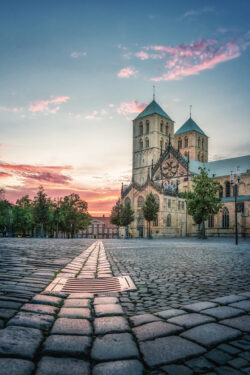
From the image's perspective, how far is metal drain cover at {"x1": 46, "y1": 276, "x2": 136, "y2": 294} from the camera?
12.9ft

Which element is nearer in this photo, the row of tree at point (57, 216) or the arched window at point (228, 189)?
the arched window at point (228, 189)

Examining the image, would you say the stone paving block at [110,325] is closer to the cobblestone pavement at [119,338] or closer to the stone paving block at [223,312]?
the cobblestone pavement at [119,338]

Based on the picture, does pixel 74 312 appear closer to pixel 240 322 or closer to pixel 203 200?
pixel 240 322

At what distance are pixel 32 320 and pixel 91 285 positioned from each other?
6.14 ft

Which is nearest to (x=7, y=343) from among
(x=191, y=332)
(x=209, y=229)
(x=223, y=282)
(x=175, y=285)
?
(x=191, y=332)

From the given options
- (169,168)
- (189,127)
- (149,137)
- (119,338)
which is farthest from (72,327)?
(189,127)

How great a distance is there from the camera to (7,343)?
6.27 ft

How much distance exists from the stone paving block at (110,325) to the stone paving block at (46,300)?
768 millimetres

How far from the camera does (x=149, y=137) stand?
65.0m

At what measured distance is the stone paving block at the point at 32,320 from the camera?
2.35 m

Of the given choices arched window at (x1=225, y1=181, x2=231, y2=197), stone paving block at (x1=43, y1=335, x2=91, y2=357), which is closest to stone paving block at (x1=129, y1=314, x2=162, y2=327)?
stone paving block at (x1=43, y1=335, x2=91, y2=357)

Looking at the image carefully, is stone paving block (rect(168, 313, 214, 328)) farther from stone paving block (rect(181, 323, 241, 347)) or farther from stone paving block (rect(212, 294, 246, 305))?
stone paving block (rect(212, 294, 246, 305))

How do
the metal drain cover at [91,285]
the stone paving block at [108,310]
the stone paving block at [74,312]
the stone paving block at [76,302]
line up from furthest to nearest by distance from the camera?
1. the metal drain cover at [91,285]
2. the stone paving block at [76,302]
3. the stone paving block at [108,310]
4. the stone paving block at [74,312]

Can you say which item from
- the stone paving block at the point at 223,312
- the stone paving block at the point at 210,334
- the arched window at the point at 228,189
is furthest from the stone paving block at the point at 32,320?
the arched window at the point at 228,189
